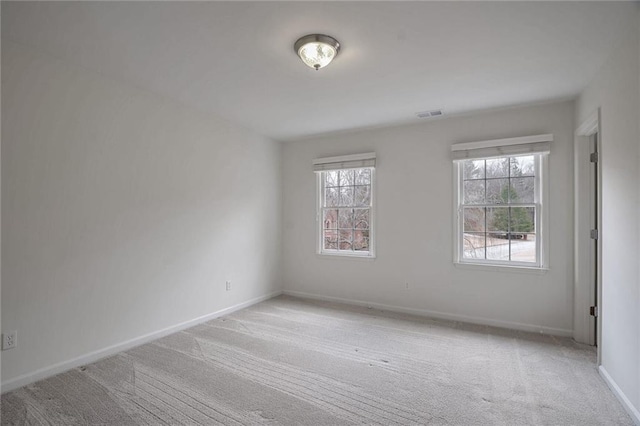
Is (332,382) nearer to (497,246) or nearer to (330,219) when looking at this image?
(497,246)

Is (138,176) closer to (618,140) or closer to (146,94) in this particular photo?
(146,94)

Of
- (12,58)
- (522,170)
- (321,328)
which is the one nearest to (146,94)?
(12,58)

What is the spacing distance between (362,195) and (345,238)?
706mm

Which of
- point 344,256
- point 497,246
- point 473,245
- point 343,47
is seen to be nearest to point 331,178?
point 344,256

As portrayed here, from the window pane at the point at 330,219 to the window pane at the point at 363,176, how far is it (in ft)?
1.98

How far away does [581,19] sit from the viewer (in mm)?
2084

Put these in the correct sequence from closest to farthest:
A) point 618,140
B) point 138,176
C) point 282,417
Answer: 1. point 282,417
2. point 618,140
3. point 138,176

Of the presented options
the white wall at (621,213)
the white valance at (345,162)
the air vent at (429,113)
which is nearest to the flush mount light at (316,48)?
the air vent at (429,113)

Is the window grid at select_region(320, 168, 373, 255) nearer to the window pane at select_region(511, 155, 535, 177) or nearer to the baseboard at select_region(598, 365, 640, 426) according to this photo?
the window pane at select_region(511, 155, 535, 177)

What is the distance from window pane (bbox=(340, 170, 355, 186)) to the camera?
4.89 m

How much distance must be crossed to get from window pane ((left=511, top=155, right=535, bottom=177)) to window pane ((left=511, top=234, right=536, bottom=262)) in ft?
2.35

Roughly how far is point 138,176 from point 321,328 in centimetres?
254

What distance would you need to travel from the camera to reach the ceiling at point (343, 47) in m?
2.03

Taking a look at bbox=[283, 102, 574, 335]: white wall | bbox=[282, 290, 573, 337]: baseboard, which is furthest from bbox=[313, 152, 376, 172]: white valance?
bbox=[282, 290, 573, 337]: baseboard
